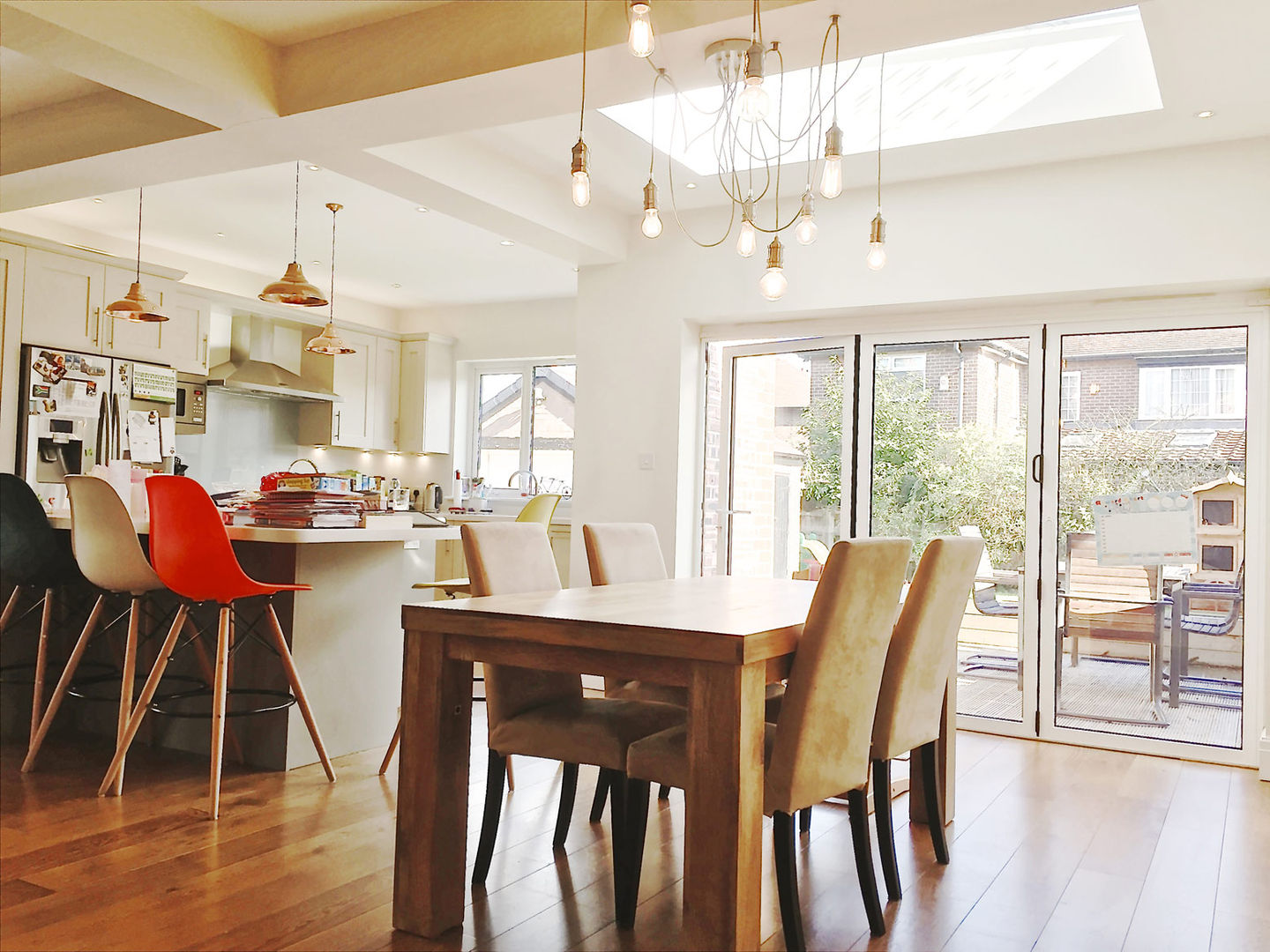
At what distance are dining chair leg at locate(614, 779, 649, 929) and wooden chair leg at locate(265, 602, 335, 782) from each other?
54.7 inches

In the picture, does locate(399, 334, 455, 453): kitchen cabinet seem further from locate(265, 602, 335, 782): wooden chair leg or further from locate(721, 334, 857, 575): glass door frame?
locate(265, 602, 335, 782): wooden chair leg

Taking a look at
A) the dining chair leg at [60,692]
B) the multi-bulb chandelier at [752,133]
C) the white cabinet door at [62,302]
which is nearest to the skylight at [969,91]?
the multi-bulb chandelier at [752,133]

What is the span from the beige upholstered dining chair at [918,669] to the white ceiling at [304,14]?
7.58 feet

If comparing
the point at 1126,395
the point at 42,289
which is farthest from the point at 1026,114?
the point at 42,289

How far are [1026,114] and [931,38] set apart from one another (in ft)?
4.27

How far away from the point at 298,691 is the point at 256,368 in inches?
161

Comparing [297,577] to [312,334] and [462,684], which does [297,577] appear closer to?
[462,684]

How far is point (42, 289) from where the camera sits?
5258 millimetres

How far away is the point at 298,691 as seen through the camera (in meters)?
3.24

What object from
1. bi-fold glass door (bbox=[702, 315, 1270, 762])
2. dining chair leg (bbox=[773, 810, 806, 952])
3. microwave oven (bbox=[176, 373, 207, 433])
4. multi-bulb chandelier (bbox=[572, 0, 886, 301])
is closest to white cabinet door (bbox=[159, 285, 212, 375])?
microwave oven (bbox=[176, 373, 207, 433])

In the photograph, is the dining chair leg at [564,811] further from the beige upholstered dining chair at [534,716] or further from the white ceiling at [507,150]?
the white ceiling at [507,150]

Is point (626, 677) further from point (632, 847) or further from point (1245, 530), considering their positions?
point (1245, 530)

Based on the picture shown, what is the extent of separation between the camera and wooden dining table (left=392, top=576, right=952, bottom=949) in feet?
5.94

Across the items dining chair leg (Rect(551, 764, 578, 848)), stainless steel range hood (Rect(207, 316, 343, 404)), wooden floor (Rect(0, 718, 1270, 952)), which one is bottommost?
wooden floor (Rect(0, 718, 1270, 952))
